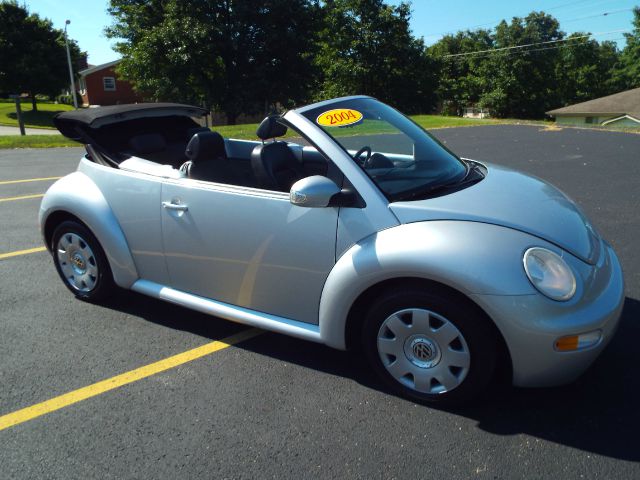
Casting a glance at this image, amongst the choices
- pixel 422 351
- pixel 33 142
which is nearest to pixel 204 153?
pixel 422 351

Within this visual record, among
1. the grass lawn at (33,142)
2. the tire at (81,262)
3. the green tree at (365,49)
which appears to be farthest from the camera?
the green tree at (365,49)

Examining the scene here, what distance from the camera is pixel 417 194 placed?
2887 mm

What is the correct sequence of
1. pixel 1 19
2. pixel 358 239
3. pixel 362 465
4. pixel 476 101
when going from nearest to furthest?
pixel 362 465 → pixel 358 239 → pixel 1 19 → pixel 476 101

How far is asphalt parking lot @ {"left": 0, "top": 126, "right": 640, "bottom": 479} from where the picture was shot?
2.36 m

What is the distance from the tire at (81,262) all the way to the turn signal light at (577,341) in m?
3.11

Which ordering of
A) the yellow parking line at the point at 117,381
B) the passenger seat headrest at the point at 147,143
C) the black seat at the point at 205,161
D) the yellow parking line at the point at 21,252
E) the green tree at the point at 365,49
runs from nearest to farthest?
the yellow parking line at the point at 117,381 < the black seat at the point at 205,161 < the passenger seat headrest at the point at 147,143 < the yellow parking line at the point at 21,252 < the green tree at the point at 365,49

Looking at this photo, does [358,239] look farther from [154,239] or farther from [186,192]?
[154,239]

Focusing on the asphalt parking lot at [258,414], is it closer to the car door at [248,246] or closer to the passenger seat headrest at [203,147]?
the car door at [248,246]

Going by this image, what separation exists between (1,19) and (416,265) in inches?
1913

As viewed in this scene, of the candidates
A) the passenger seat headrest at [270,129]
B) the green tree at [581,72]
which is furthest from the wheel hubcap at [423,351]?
the green tree at [581,72]

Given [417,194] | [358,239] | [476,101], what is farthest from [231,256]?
[476,101]

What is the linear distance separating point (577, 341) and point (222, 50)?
110 feet

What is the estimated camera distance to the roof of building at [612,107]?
52156mm

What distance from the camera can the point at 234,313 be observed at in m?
3.27
